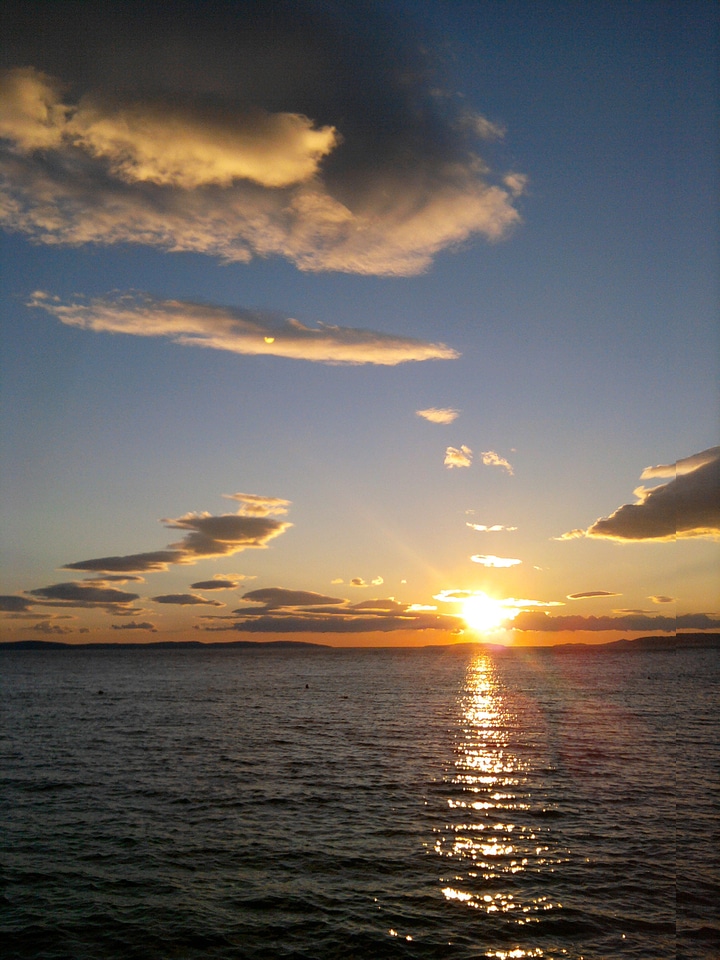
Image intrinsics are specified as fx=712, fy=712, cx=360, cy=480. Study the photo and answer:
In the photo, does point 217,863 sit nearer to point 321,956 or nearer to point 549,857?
point 321,956

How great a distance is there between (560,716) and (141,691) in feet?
231

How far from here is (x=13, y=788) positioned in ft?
121

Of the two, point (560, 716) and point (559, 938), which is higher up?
point (559, 938)

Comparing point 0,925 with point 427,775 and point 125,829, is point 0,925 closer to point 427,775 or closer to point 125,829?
point 125,829

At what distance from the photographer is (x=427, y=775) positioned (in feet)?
129

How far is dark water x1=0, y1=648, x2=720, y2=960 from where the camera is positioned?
1881 centimetres

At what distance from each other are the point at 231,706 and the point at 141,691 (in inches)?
1466

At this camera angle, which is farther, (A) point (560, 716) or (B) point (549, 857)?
(A) point (560, 716)

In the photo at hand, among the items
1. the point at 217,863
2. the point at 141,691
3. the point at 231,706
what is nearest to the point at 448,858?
the point at 217,863

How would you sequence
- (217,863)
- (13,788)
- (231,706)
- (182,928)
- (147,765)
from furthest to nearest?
(231,706)
(147,765)
(13,788)
(217,863)
(182,928)

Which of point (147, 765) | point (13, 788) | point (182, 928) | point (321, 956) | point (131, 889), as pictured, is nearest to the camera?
point (321, 956)

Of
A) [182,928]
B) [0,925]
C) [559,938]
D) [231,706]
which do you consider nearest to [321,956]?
[182,928]

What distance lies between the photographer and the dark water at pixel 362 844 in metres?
18.8

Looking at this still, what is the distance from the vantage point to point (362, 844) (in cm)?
2644
